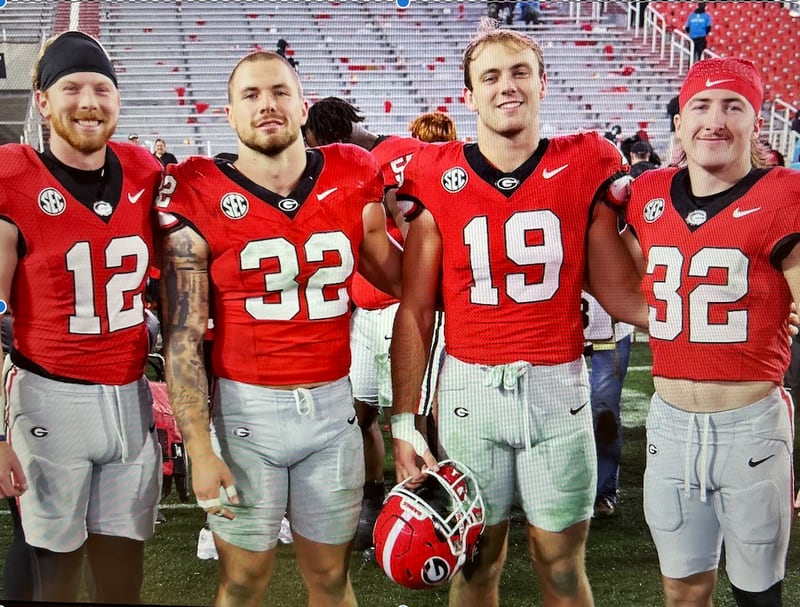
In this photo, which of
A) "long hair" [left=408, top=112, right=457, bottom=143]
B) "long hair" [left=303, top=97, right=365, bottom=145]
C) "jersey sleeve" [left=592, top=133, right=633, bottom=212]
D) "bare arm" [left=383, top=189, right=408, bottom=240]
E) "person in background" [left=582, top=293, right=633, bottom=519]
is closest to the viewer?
"jersey sleeve" [left=592, top=133, right=633, bottom=212]

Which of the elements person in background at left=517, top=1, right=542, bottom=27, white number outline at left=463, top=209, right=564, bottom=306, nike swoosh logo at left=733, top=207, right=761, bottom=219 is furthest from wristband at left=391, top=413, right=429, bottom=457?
person in background at left=517, top=1, right=542, bottom=27

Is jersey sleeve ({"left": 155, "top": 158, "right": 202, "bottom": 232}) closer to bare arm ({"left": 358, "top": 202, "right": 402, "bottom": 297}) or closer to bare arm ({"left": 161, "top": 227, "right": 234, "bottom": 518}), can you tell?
bare arm ({"left": 161, "top": 227, "right": 234, "bottom": 518})

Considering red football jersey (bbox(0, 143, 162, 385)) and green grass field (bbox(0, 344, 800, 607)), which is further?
green grass field (bbox(0, 344, 800, 607))

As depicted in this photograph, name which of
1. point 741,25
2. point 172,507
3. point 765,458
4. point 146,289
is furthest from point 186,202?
point 741,25

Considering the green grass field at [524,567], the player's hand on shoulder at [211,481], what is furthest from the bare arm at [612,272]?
the player's hand on shoulder at [211,481]

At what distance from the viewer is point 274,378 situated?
180 cm

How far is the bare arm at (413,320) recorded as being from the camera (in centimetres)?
184

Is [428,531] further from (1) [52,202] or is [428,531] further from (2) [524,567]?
(1) [52,202]

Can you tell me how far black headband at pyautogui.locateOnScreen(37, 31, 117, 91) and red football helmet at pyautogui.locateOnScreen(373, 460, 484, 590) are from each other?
1.08m

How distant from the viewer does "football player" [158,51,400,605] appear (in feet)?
5.80

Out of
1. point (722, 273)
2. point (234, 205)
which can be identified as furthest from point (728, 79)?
point (234, 205)

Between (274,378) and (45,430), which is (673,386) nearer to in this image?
(274,378)

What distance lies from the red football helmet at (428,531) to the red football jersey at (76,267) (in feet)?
2.15

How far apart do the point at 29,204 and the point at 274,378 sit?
0.60m
